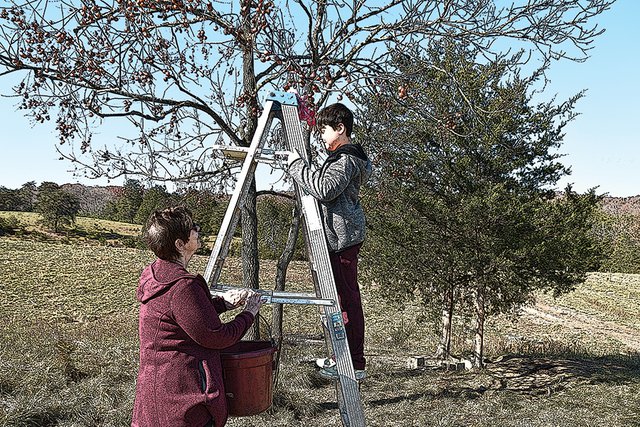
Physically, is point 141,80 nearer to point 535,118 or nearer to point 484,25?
point 484,25

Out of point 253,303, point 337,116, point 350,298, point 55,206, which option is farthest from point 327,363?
point 55,206

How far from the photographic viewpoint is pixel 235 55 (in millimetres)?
5945

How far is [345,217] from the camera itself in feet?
11.2

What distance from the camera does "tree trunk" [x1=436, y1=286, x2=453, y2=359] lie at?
807 cm

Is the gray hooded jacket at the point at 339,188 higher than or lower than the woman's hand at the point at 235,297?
higher

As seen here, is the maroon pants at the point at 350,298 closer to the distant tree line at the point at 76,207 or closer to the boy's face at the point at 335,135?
the boy's face at the point at 335,135

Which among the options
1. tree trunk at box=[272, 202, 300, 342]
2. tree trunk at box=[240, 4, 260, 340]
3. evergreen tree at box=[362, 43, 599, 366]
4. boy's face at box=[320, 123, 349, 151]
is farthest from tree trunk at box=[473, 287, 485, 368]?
boy's face at box=[320, 123, 349, 151]

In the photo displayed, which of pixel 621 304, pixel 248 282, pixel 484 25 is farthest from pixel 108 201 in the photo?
pixel 484 25

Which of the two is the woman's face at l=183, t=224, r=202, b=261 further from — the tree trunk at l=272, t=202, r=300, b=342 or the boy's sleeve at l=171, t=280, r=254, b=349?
the tree trunk at l=272, t=202, r=300, b=342

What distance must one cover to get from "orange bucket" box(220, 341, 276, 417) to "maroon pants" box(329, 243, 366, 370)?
58cm

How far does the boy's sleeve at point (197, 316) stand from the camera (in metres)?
2.47

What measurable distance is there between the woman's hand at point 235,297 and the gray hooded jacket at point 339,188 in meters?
0.66

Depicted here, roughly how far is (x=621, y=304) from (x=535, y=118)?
10.9 meters

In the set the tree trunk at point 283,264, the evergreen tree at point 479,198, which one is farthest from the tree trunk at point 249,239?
the evergreen tree at point 479,198
